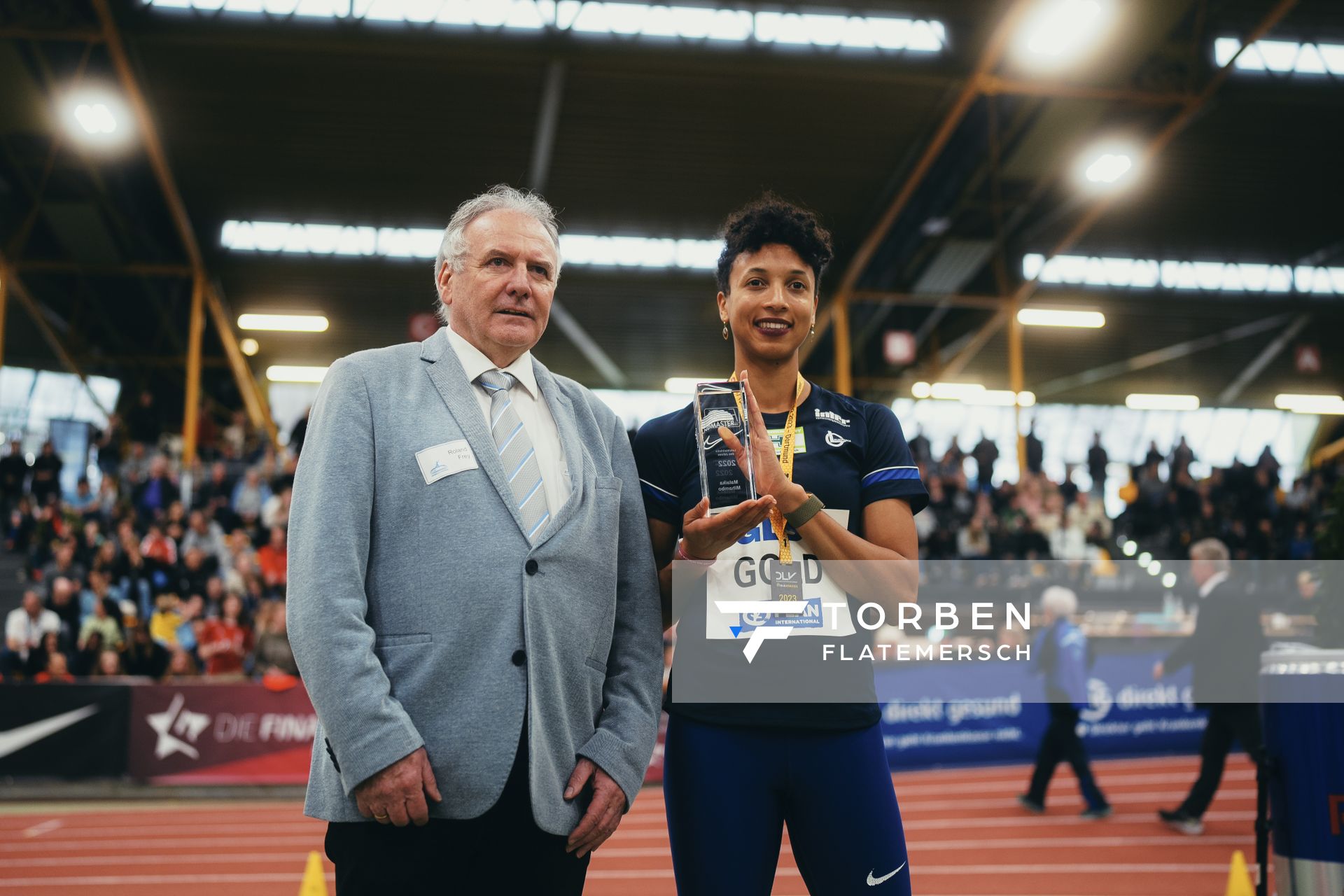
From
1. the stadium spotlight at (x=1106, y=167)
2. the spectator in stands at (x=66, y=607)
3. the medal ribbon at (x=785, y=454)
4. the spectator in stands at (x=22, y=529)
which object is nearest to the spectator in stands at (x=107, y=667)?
the spectator in stands at (x=66, y=607)

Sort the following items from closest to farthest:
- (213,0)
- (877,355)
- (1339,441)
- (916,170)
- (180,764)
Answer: (180,764) < (213,0) < (916,170) < (877,355) < (1339,441)

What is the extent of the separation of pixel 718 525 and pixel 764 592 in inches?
10.1

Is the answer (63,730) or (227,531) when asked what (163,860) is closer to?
(63,730)

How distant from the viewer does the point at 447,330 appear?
2.42 m

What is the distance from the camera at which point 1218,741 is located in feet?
24.2

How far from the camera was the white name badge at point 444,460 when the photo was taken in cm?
213

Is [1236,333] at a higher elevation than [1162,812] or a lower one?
higher

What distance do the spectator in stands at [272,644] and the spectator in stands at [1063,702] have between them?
6.82 metres

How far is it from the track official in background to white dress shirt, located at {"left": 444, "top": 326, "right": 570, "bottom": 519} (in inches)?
249

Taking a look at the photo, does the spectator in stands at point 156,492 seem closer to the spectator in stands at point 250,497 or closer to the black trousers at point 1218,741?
the spectator in stands at point 250,497

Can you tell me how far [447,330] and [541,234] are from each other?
305 mm

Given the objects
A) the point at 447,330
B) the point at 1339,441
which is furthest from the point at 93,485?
the point at 1339,441

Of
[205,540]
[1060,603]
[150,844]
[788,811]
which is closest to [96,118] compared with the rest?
[205,540]

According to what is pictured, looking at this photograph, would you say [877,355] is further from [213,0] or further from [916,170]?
[213,0]
